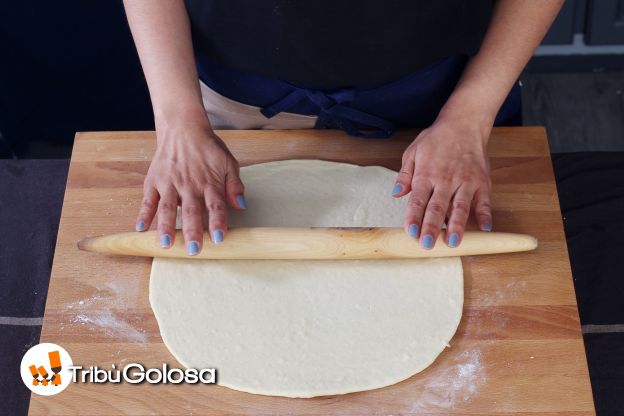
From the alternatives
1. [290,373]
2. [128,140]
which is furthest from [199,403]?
[128,140]

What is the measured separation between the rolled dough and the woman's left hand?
0.27ft

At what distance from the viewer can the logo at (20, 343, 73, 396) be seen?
0.99 meters

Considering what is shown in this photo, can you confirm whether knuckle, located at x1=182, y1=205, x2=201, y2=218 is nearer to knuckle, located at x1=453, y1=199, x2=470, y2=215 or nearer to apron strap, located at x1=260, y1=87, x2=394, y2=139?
apron strap, located at x1=260, y1=87, x2=394, y2=139

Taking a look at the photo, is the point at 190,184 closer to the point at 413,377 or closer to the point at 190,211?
the point at 190,211

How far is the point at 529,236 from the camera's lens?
1.07 metres

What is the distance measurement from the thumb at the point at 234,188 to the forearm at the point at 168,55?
3.9 inches

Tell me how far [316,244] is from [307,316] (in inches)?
4.4

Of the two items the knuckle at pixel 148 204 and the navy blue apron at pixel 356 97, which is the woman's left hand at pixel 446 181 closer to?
the navy blue apron at pixel 356 97

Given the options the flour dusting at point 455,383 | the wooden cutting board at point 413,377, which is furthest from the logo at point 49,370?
the flour dusting at point 455,383

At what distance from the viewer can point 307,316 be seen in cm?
103

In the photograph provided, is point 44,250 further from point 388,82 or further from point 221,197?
point 388,82

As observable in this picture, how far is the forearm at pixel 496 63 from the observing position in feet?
3.72

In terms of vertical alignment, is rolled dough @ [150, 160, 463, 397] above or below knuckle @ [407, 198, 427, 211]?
below

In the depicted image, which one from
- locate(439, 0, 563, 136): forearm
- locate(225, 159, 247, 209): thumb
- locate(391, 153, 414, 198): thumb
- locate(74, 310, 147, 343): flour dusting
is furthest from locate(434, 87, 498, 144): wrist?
locate(74, 310, 147, 343): flour dusting
